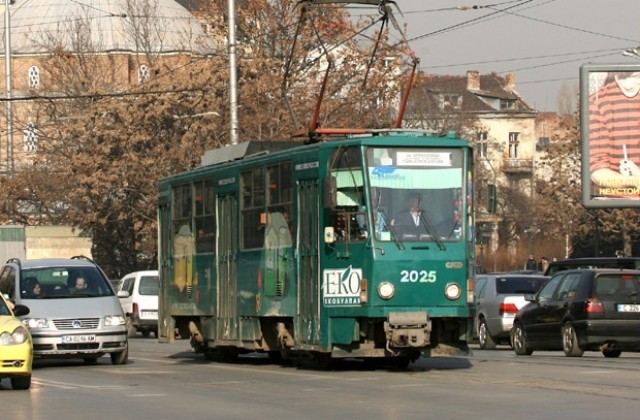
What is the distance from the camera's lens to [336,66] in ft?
194

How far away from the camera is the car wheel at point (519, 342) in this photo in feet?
96.2

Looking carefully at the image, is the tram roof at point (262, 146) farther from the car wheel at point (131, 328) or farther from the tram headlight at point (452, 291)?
the car wheel at point (131, 328)

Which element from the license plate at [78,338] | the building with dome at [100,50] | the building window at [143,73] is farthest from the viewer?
the building window at [143,73]

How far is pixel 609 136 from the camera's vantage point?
34562 mm

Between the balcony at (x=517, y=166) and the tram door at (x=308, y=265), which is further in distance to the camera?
the balcony at (x=517, y=166)

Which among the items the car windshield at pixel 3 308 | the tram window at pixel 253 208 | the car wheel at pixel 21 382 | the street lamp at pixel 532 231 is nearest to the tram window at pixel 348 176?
the tram window at pixel 253 208

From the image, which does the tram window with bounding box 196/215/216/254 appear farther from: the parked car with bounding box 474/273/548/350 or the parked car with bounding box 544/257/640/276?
the parked car with bounding box 544/257/640/276

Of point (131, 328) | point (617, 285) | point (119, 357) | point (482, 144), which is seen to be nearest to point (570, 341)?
point (617, 285)

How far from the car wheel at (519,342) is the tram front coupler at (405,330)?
8141 mm

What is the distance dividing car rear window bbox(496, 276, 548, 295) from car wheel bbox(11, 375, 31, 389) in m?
16.2

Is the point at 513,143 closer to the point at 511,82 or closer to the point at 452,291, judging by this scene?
the point at 511,82

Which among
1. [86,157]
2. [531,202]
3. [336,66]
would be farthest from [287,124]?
[531,202]

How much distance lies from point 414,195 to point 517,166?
102 metres

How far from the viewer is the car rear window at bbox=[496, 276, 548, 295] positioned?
113 feet
